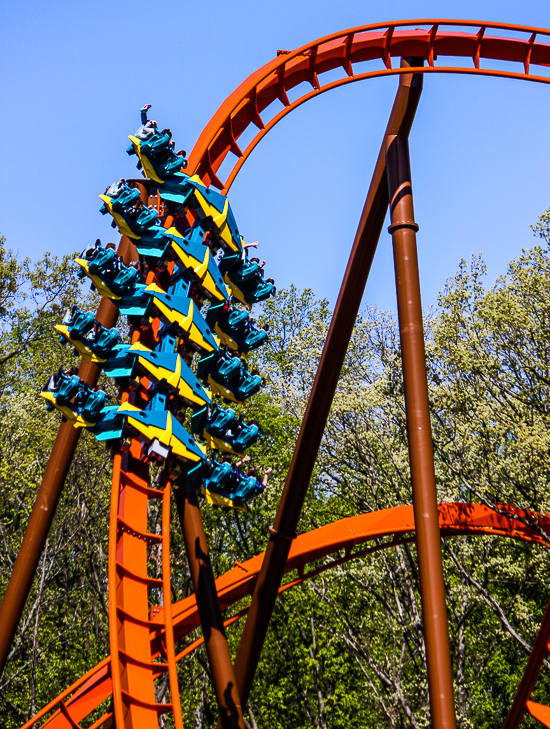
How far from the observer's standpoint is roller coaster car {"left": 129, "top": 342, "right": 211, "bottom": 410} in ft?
15.8

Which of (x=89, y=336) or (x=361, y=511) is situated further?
(x=361, y=511)

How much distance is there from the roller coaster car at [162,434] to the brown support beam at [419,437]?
1.75 m

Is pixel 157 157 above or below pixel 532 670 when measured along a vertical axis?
above

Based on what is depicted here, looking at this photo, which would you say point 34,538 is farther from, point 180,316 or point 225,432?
point 180,316

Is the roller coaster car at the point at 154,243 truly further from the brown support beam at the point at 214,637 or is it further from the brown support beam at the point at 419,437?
the brown support beam at the point at 419,437

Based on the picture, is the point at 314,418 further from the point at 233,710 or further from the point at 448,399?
the point at 448,399

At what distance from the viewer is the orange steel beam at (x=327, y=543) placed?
7.47 meters

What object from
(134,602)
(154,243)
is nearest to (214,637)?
(134,602)

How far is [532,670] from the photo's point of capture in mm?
8102

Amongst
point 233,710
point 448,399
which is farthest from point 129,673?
point 448,399

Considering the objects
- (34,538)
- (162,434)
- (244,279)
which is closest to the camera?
(162,434)

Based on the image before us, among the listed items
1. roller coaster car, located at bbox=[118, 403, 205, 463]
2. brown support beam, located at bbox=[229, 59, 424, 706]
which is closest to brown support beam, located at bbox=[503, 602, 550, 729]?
brown support beam, located at bbox=[229, 59, 424, 706]

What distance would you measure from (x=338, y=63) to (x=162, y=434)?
5.36 meters

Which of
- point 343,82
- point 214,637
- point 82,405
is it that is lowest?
point 214,637
